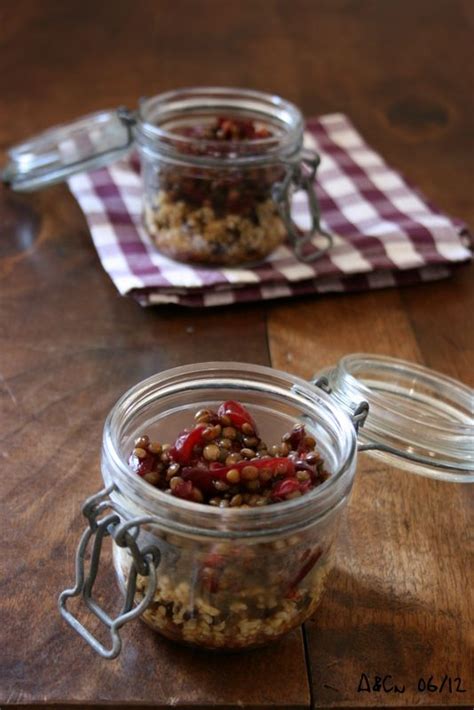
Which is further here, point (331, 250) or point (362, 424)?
point (331, 250)

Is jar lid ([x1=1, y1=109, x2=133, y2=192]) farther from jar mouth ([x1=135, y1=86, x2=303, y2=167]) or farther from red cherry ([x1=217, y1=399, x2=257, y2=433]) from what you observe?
red cherry ([x1=217, y1=399, x2=257, y2=433])

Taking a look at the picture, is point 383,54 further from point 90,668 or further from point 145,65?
point 90,668

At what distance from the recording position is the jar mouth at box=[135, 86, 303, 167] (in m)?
1.10

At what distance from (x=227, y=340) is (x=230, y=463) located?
39 centimetres

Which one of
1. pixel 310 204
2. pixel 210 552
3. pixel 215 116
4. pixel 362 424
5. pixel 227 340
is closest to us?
pixel 210 552

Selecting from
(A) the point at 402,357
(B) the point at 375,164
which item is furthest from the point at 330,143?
(A) the point at 402,357

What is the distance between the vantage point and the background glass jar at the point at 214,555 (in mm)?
599

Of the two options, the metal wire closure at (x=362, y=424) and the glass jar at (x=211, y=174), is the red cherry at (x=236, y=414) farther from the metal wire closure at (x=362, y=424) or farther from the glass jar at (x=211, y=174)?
the glass jar at (x=211, y=174)

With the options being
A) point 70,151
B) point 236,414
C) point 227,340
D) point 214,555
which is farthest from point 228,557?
point 70,151

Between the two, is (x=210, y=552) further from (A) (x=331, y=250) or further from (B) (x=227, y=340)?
(A) (x=331, y=250)

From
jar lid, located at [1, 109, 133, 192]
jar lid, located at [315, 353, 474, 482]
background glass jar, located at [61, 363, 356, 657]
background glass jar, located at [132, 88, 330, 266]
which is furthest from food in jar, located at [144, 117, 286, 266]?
background glass jar, located at [61, 363, 356, 657]

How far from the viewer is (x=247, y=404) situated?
0.76m

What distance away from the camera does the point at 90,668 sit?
64cm

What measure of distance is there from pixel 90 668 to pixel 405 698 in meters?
0.20
